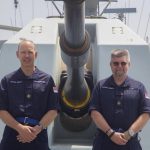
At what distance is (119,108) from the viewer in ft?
13.6

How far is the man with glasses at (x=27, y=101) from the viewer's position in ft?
13.5

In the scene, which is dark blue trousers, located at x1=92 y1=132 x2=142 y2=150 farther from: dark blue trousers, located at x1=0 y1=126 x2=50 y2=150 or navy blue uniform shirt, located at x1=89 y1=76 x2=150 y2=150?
dark blue trousers, located at x1=0 y1=126 x2=50 y2=150

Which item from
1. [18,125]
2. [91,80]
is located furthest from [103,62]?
[18,125]

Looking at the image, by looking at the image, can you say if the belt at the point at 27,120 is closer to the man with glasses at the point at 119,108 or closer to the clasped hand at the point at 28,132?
the clasped hand at the point at 28,132

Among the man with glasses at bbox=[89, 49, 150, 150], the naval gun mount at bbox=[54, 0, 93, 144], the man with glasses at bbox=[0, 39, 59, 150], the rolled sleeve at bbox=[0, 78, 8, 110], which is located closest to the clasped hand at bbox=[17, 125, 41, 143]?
the man with glasses at bbox=[0, 39, 59, 150]

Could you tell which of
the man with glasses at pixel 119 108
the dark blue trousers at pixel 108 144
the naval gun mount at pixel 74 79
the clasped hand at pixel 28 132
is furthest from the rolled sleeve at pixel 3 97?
the dark blue trousers at pixel 108 144

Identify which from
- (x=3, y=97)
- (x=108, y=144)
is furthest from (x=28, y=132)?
(x=108, y=144)

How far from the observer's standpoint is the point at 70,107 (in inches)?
211

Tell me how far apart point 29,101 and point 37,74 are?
0.80ft

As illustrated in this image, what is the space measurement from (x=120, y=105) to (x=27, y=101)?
0.78m

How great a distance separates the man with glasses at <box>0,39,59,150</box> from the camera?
412 cm

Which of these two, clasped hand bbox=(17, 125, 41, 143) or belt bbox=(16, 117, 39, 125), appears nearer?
clasped hand bbox=(17, 125, 41, 143)

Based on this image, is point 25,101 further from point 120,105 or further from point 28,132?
point 120,105

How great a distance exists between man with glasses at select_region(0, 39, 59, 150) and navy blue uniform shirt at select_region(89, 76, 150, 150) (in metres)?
0.40
